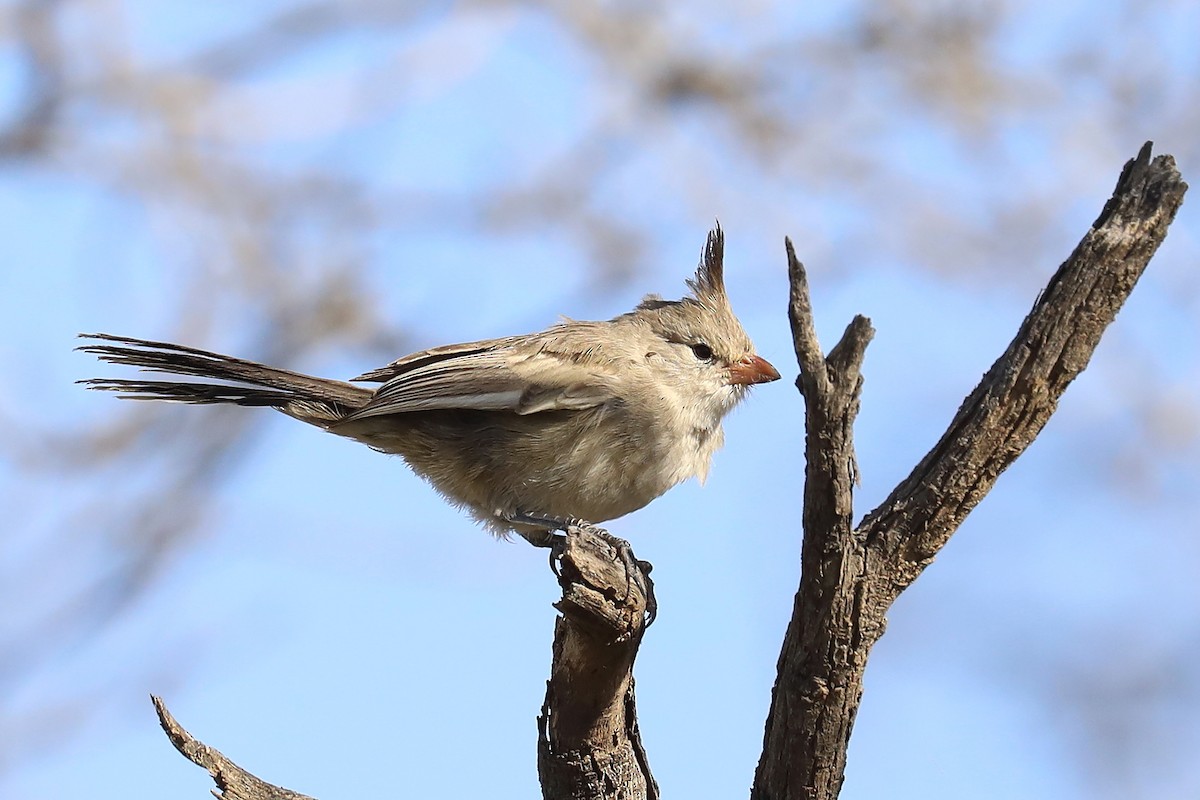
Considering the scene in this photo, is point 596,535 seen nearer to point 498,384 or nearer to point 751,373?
point 498,384

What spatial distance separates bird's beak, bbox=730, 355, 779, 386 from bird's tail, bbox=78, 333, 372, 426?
148cm

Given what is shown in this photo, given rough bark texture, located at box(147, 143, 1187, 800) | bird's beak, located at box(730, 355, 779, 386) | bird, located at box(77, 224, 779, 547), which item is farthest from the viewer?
bird's beak, located at box(730, 355, 779, 386)

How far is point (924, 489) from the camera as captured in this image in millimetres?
2967

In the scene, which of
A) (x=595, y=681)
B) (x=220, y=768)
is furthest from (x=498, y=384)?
(x=220, y=768)

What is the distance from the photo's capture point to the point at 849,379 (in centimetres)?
249

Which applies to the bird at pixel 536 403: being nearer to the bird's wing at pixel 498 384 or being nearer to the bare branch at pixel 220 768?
the bird's wing at pixel 498 384

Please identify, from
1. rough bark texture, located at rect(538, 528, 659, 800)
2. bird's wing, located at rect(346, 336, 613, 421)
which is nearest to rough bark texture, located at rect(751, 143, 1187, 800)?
Answer: rough bark texture, located at rect(538, 528, 659, 800)

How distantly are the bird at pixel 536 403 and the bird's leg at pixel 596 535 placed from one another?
13 mm

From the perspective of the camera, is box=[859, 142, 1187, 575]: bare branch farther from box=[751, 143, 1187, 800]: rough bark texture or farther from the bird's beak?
the bird's beak

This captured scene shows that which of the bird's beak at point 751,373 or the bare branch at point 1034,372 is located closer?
the bare branch at point 1034,372

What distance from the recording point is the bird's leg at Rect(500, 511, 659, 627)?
10.8ft

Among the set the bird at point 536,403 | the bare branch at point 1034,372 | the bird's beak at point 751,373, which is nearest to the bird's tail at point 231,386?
the bird at point 536,403

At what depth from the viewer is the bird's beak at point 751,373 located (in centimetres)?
498

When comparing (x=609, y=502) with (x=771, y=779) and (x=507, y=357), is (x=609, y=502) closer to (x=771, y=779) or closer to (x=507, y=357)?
(x=507, y=357)
